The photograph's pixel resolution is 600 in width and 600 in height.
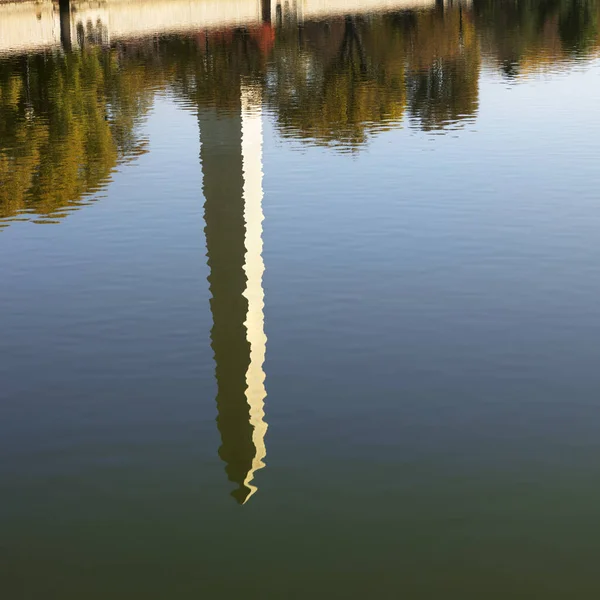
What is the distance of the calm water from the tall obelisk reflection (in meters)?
0.06

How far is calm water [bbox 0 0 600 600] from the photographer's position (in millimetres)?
11766

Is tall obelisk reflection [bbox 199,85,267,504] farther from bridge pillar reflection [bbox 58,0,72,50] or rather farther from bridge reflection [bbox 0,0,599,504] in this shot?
bridge pillar reflection [bbox 58,0,72,50]

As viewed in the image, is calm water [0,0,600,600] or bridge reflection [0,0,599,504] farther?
bridge reflection [0,0,599,504]

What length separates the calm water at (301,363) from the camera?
1177 cm

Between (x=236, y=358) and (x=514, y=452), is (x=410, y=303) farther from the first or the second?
(x=514, y=452)

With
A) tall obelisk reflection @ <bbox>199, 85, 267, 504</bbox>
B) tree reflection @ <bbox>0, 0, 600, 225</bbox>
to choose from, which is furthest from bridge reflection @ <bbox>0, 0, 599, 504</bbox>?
tree reflection @ <bbox>0, 0, 600, 225</bbox>

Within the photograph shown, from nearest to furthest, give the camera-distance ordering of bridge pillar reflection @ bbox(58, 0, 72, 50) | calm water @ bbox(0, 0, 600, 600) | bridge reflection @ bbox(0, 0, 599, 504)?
calm water @ bbox(0, 0, 600, 600) → bridge reflection @ bbox(0, 0, 599, 504) → bridge pillar reflection @ bbox(58, 0, 72, 50)

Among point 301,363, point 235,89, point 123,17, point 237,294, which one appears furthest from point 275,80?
point 301,363

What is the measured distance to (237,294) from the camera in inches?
797

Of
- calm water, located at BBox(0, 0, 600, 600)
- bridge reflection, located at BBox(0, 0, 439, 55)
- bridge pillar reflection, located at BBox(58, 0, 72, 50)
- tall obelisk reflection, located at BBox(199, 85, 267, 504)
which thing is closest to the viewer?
calm water, located at BBox(0, 0, 600, 600)

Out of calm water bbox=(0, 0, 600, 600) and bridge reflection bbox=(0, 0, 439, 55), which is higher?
calm water bbox=(0, 0, 600, 600)

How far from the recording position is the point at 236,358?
17.0 m

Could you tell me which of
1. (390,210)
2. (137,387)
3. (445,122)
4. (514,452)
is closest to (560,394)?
(514,452)

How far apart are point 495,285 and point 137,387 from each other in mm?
6822
